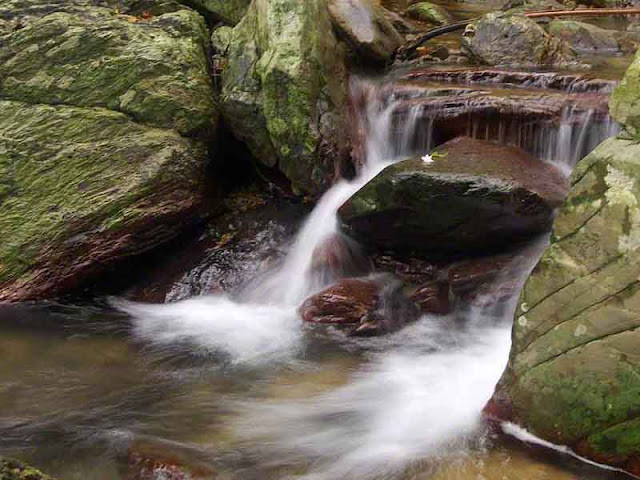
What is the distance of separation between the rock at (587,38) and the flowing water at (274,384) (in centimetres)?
466

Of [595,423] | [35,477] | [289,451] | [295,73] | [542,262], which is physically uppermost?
[295,73]

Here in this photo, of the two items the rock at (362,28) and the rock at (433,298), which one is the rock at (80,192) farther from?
the rock at (433,298)

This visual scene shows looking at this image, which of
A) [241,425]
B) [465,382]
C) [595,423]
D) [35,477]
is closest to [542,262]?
[595,423]

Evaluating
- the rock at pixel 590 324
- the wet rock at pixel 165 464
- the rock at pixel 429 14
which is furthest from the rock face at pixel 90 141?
the rock at pixel 429 14

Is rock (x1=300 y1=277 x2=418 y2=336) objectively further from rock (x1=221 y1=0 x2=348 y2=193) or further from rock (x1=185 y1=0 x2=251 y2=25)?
rock (x1=185 y1=0 x2=251 y2=25)

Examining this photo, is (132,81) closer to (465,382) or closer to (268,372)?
(268,372)

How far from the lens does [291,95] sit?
717 cm

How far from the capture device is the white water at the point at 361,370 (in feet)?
13.8

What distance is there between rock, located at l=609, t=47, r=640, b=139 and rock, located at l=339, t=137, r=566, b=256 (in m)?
1.95

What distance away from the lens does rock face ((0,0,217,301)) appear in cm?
679

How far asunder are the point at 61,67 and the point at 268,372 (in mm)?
4820

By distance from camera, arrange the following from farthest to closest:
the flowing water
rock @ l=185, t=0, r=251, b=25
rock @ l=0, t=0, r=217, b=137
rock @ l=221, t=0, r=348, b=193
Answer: rock @ l=185, t=0, r=251, b=25 → rock @ l=0, t=0, r=217, b=137 → rock @ l=221, t=0, r=348, b=193 → the flowing water

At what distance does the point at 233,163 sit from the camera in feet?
27.7

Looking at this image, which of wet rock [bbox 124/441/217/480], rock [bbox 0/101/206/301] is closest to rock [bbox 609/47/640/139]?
wet rock [bbox 124/441/217/480]
